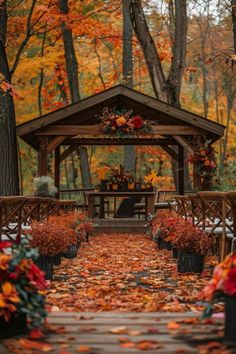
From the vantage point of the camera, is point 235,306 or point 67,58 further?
point 67,58

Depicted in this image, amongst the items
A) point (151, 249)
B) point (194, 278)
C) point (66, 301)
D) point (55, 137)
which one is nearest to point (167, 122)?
point (55, 137)

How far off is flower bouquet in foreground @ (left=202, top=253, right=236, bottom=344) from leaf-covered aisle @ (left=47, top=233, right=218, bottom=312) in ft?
3.80

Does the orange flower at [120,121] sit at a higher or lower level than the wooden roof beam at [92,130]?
higher

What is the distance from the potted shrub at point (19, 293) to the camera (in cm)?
437

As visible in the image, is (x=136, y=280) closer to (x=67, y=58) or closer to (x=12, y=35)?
(x=12, y=35)

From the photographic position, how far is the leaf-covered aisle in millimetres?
6141

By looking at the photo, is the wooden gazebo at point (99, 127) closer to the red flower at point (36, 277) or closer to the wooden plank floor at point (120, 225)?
the wooden plank floor at point (120, 225)

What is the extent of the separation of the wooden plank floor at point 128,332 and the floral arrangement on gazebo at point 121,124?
37.7ft

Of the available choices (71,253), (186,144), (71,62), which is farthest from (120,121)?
(71,62)

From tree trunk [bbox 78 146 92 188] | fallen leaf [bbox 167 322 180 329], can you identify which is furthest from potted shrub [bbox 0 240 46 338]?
tree trunk [bbox 78 146 92 188]

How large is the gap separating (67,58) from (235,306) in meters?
20.2

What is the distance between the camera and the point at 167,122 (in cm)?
1747

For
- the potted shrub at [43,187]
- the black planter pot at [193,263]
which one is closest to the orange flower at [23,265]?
the black planter pot at [193,263]

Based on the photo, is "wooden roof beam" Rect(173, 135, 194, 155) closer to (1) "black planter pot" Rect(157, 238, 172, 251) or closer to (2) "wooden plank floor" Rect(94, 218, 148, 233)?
(2) "wooden plank floor" Rect(94, 218, 148, 233)
